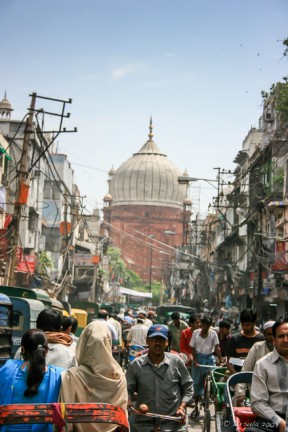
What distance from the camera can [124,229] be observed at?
422 feet

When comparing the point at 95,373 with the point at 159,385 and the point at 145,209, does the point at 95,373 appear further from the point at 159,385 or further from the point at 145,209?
the point at 145,209

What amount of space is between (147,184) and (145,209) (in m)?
3.93

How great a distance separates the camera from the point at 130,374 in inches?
306

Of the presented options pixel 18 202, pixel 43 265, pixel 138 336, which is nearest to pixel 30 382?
pixel 138 336

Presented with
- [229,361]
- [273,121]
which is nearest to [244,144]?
[273,121]

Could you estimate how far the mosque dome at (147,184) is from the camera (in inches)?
4906

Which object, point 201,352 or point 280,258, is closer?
point 201,352

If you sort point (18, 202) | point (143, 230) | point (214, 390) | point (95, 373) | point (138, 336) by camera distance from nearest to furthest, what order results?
point (95, 373) < point (214, 390) < point (138, 336) < point (18, 202) < point (143, 230)

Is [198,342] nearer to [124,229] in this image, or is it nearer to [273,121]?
[273,121]

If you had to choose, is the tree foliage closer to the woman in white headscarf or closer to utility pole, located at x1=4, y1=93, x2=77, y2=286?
utility pole, located at x1=4, y1=93, x2=77, y2=286

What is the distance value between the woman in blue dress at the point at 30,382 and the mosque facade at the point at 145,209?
11749 centimetres

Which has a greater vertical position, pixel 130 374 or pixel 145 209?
pixel 145 209

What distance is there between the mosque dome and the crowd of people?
11376 centimetres

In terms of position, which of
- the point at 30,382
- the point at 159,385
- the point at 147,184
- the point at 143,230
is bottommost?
the point at 159,385
